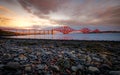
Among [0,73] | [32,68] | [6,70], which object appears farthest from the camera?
[32,68]

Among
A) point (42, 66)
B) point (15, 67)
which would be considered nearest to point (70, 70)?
point (42, 66)

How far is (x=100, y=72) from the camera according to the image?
10.0 feet

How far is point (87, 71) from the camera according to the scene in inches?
121

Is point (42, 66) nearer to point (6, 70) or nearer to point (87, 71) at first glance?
point (6, 70)

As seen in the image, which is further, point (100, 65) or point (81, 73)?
point (100, 65)

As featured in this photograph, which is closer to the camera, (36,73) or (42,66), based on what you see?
(36,73)

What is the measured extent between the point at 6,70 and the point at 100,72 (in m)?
2.54

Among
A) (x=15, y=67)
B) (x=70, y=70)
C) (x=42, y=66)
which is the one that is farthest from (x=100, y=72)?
(x=15, y=67)

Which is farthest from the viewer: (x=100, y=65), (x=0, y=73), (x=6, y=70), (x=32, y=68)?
(x=100, y=65)

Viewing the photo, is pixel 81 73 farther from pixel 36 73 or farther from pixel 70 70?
pixel 36 73

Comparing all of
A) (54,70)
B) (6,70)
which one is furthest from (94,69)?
(6,70)

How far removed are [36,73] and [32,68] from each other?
32 cm

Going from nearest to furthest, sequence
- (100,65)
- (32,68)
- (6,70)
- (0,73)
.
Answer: (0,73)
(6,70)
(32,68)
(100,65)

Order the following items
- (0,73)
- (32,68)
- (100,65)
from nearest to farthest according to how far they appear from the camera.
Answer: (0,73)
(32,68)
(100,65)
